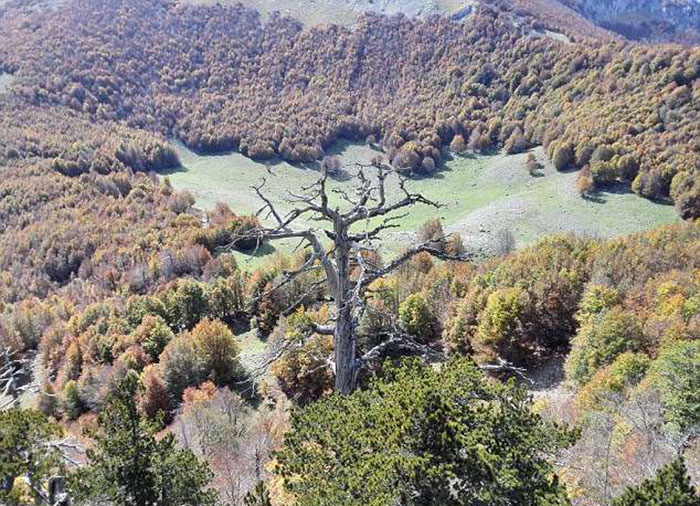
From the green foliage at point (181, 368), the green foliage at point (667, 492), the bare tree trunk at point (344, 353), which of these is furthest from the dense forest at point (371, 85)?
the bare tree trunk at point (344, 353)

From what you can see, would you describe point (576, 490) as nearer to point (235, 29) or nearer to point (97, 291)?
point (97, 291)

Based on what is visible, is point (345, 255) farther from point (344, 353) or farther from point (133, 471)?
point (133, 471)

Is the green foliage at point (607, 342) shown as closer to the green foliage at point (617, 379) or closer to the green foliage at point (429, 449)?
the green foliage at point (617, 379)

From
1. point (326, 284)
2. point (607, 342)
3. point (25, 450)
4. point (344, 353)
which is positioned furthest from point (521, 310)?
point (25, 450)

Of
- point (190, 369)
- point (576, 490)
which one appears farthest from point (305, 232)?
point (190, 369)

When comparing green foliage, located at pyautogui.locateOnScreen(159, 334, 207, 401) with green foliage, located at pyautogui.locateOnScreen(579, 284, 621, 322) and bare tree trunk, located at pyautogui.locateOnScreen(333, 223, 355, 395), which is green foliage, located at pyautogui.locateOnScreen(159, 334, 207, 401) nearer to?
green foliage, located at pyautogui.locateOnScreen(579, 284, 621, 322)
